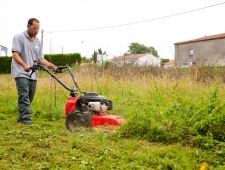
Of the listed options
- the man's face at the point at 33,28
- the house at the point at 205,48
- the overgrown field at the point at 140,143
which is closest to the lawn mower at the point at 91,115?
the overgrown field at the point at 140,143

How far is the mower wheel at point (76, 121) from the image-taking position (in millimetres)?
4125

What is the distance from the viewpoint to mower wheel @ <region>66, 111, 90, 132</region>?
4125mm

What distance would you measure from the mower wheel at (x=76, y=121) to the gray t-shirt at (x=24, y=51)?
3.72 feet

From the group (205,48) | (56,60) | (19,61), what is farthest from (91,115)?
(205,48)

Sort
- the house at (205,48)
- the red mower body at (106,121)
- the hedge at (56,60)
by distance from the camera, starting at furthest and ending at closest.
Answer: the house at (205,48) < the hedge at (56,60) < the red mower body at (106,121)

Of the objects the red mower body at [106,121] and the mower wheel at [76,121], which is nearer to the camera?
the red mower body at [106,121]

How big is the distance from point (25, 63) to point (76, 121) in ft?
4.59

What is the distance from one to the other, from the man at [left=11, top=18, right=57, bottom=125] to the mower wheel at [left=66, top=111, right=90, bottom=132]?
0.82 meters

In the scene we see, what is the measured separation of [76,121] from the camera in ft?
13.9

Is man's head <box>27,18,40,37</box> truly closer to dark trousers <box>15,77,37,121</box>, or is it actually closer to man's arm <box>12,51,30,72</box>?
man's arm <box>12,51,30,72</box>

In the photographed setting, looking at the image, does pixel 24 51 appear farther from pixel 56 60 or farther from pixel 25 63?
pixel 56 60

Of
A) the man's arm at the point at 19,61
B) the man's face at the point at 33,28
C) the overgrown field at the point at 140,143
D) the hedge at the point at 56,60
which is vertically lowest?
the overgrown field at the point at 140,143

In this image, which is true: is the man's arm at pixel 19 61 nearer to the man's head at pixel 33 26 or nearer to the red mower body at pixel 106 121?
the man's head at pixel 33 26

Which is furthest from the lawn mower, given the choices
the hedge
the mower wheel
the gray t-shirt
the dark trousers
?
the hedge
